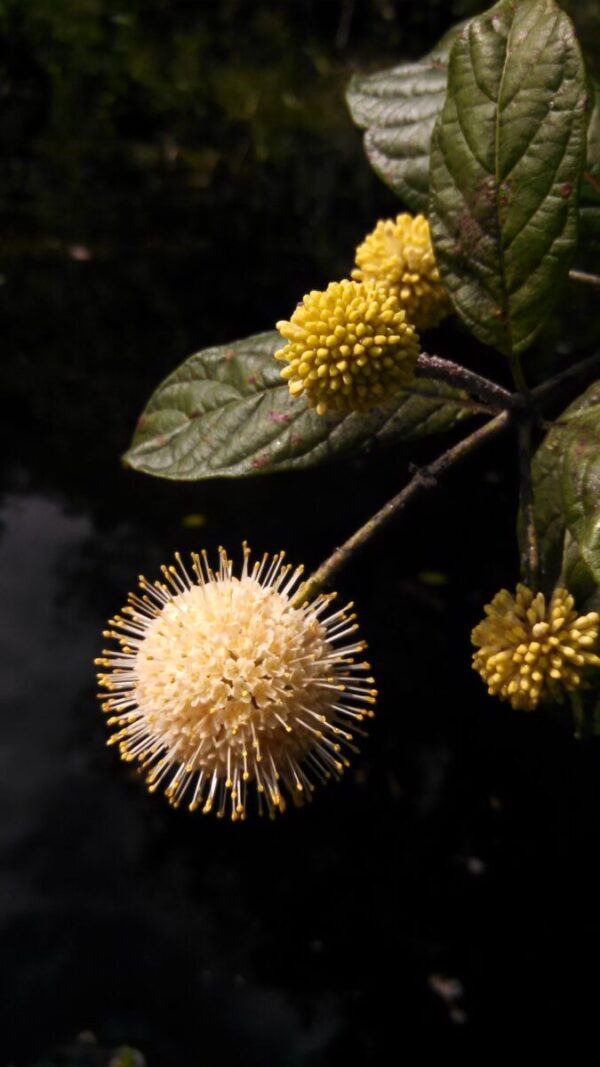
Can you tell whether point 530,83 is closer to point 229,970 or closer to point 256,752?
point 256,752

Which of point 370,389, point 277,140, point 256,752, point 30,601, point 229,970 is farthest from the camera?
point 277,140

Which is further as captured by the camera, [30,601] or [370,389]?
[30,601]

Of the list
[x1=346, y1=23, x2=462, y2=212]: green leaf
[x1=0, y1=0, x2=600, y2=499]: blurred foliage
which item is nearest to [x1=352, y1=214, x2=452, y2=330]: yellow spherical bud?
[x1=346, y1=23, x2=462, y2=212]: green leaf

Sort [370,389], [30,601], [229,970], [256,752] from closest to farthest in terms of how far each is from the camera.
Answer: [370,389] → [256,752] → [229,970] → [30,601]

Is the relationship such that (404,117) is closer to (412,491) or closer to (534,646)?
(412,491)

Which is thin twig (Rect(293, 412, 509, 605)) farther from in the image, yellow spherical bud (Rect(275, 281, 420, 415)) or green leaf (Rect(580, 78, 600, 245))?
green leaf (Rect(580, 78, 600, 245))

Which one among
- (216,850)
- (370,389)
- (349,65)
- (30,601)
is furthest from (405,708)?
(349,65)

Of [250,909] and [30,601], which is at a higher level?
[30,601]
